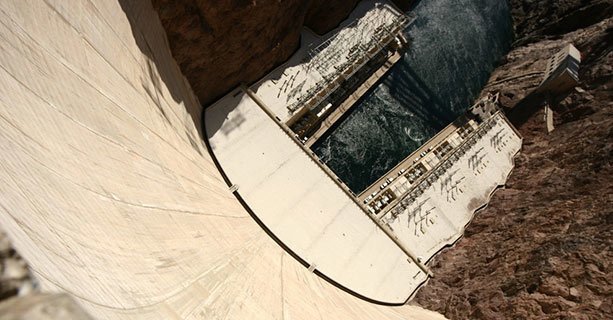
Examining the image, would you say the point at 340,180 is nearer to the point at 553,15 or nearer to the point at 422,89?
the point at 422,89

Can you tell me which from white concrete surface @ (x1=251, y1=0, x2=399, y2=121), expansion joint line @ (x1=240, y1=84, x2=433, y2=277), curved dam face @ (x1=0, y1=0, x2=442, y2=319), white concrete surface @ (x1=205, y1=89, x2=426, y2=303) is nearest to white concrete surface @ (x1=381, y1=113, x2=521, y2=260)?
expansion joint line @ (x1=240, y1=84, x2=433, y2=277)

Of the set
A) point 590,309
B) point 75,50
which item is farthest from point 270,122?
point 590,309

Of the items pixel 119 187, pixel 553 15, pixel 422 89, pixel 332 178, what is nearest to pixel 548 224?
pixel 332 178

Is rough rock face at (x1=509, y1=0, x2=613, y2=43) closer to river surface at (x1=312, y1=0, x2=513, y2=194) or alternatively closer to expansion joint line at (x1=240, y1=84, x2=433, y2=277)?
river surface at (x1=312, y1=0, x2=513, y2=194)

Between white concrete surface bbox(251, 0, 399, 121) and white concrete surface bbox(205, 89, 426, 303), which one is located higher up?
white concrete surface bbox(251, 0, 399, 121)

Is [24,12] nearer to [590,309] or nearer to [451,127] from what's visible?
[590,309]
